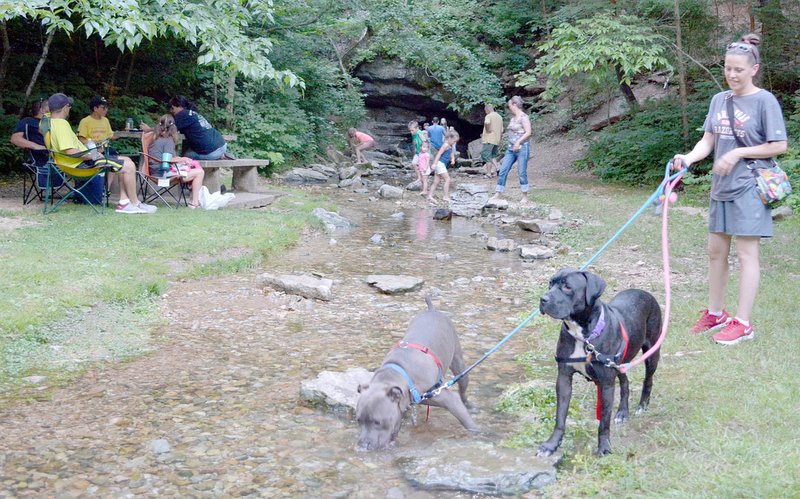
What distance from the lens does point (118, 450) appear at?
12.7 ft

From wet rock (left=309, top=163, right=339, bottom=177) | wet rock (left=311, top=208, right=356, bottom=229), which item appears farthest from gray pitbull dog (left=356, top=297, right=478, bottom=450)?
wet rock (left=309, top=163, right=339, bottom=177)

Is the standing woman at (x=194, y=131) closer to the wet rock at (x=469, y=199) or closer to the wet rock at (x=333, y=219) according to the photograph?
the wet rock at (x=333, y=219)

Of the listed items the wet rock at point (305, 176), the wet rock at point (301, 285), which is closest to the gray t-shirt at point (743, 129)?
the wet rock at point (301, 285)

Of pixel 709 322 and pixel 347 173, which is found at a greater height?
pixel 347 173

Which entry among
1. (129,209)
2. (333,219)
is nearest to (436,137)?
(333,219)

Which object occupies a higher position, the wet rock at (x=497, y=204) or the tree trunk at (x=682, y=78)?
the tree trunk at (x=682, y=78)

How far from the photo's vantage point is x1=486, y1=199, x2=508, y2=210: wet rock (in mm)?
14109

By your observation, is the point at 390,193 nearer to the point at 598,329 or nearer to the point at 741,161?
the point at 741,161

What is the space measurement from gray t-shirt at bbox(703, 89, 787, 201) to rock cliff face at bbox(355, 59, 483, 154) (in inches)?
915

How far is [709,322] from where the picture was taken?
5.38 m

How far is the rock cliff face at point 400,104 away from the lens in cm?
2808

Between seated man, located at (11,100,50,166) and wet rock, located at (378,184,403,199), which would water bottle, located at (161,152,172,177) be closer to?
seated man, located at (11,100,50,166)

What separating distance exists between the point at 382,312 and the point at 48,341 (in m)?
2.89

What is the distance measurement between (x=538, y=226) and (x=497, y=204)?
8.21 ft
